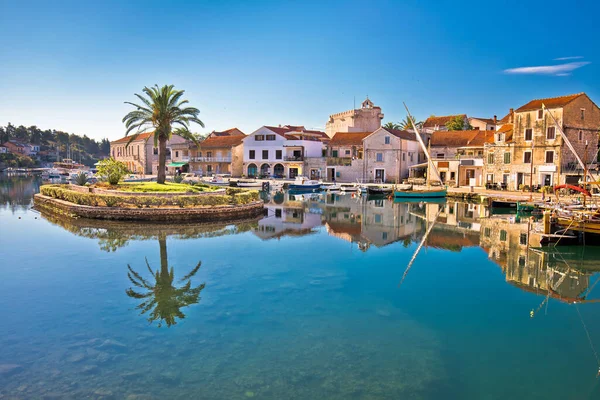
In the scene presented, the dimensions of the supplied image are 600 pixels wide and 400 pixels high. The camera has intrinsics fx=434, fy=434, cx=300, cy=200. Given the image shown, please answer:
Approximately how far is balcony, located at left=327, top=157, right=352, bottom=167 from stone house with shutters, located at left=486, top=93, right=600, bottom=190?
857 inches

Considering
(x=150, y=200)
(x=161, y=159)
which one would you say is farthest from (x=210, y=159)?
(x=150, y=200)

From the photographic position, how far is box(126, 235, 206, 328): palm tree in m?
11.6

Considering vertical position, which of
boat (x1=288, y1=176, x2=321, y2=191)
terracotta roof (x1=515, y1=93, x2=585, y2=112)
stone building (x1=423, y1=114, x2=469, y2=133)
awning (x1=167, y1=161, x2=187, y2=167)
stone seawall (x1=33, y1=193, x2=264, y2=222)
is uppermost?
stone building (x1=423, y1=114, x2=469, y2=133)

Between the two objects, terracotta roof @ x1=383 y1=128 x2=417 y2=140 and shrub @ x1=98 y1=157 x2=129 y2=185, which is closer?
shrub @ x1=98 y1=157 x2=129 y2=185

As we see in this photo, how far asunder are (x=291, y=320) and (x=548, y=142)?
41231mm

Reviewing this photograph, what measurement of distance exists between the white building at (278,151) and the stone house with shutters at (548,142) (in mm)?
28161

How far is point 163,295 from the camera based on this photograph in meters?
13.2

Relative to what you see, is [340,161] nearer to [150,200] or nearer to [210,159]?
[210,159]

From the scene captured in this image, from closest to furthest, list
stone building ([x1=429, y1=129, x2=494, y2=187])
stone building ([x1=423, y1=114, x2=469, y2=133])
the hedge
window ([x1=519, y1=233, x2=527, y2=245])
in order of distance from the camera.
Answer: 1. window ([x1=519, y1=233, x2=527, y2=245])
2. the hedge
3. stone building ([x1=429, y1=129, x2=494, y2=187])
4. stone building ([x1=423, y1=114, x2=469, y2=133])

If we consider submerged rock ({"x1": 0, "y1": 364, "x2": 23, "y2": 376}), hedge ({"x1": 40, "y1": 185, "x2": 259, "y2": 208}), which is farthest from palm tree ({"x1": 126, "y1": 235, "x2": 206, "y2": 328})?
hedge ({"x1": 40, "y1": 185, "x2": 259, "y2": 208})

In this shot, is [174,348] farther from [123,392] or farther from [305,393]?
[305,393]

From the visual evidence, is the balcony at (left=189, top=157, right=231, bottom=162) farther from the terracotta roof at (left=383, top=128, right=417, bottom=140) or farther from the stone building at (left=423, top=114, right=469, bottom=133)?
the stone building at (left=423, top=114, right=469, bottom=133)

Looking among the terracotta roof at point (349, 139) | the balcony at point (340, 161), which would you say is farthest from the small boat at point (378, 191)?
the terracotta roof at point (349, 139)

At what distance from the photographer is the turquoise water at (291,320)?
829cm
